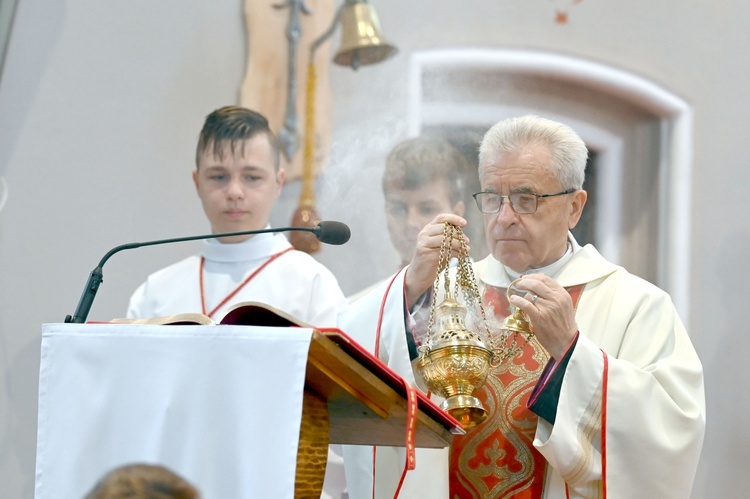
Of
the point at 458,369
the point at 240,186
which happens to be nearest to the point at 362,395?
the point at 458,369

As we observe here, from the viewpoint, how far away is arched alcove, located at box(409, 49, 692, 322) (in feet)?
17.5

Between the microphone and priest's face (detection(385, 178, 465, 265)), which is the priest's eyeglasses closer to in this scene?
the microphone

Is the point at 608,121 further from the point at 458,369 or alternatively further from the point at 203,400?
the point at 203,400

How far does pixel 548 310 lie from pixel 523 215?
556 mm

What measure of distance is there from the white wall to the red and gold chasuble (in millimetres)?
2002

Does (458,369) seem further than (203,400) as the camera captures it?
Yes

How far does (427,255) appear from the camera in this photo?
3.40m

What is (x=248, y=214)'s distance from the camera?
503cm

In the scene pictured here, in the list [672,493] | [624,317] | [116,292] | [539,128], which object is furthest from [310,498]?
[116,292]

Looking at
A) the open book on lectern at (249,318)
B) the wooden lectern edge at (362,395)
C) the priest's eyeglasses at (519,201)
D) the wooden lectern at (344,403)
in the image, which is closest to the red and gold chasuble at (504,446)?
the priest's eyeglasses at (519,201)

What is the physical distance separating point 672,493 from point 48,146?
3.99m

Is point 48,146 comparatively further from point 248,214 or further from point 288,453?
point 288,453

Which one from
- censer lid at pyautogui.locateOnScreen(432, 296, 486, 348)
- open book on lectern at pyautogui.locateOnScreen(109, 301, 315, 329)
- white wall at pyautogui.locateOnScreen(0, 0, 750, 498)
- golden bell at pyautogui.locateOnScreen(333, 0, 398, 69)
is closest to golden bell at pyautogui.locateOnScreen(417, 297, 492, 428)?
censer lid at pyautogui.locateOnScreen(432, 296, 486, 348)

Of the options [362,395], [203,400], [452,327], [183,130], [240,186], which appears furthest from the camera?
[183,130]
